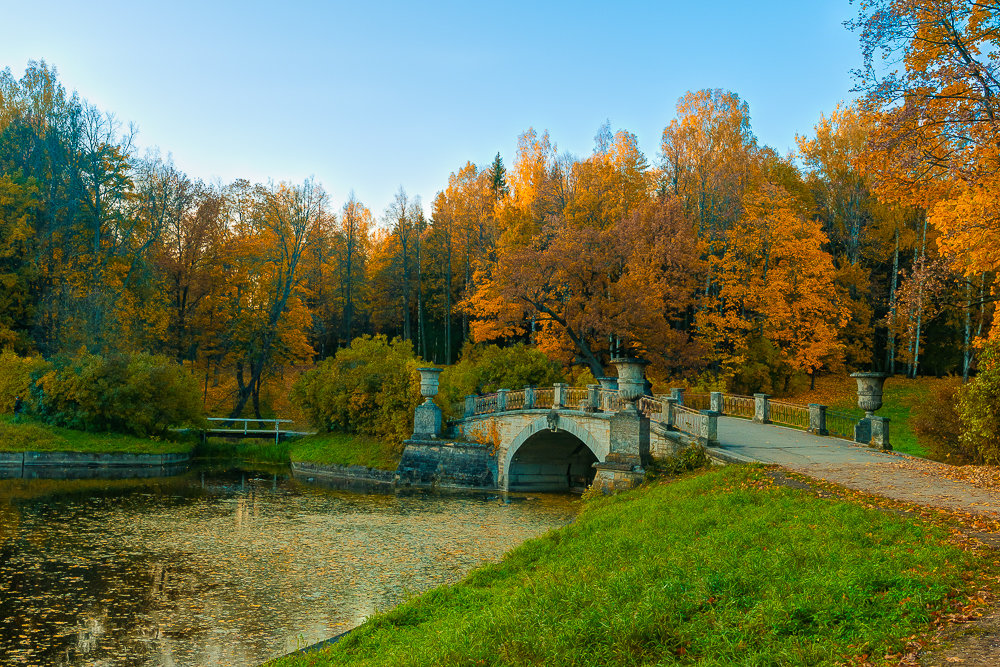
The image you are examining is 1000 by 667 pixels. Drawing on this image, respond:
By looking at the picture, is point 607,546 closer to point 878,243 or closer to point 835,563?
point 835,563

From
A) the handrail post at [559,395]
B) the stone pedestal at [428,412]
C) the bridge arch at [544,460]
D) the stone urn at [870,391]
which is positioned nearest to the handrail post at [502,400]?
the bridge arch at [544,460]

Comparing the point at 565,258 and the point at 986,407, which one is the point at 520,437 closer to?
the point at 565,258

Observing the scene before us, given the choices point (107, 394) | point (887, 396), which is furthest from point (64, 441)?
point (887, 396)

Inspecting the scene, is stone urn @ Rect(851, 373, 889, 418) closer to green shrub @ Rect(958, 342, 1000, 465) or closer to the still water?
green shrub @ Rect(958, 342, 1000, 465)

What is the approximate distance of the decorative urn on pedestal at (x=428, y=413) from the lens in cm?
2580

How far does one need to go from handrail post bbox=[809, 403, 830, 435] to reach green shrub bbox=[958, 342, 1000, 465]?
587 centimetres

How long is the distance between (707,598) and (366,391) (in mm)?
23330

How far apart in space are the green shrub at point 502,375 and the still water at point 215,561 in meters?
6.17

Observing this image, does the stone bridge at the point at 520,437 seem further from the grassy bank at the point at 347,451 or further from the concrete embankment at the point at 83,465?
the concrete embankment at the point at 83,465

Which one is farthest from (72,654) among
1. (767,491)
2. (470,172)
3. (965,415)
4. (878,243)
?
(470,172)

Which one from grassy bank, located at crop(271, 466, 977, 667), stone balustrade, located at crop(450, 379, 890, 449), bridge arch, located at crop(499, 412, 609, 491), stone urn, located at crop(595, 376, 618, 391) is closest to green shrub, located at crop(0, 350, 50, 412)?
stone balustrade, located at crop(450, 379, 890, 449)

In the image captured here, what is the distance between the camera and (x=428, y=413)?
25906 millimetres

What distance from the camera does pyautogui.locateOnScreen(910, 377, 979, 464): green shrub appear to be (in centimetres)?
1667

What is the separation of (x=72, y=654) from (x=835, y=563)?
895 centimetres
